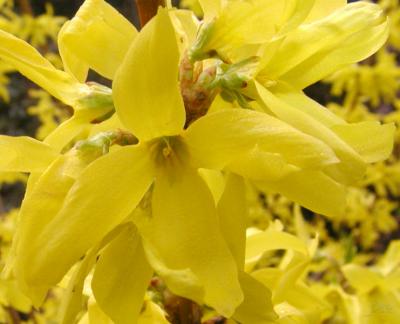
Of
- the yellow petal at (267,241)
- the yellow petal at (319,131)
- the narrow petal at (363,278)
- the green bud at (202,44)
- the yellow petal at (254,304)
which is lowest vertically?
the narrow petal at (363,278)

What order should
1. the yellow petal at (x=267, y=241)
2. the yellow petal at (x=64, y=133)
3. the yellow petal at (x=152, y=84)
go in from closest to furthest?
the yellow petal at (x=152, y=84)
the yellow petal at (x=64, y=133)
the yellow petal at (x=267, y=241)

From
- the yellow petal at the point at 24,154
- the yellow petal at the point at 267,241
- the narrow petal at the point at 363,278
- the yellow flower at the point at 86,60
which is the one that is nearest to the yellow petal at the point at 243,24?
the yellow flower at the point at 86,60

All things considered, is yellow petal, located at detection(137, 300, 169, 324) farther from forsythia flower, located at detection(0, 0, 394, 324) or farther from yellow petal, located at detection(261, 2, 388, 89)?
yellow petal, located at detection(261, 2, 388, 89)

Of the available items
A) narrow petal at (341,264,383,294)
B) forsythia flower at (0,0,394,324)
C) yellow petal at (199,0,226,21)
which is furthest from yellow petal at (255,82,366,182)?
narrow petal at (341,264,383,294)

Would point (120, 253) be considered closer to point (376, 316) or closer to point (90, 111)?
point (90, 111)

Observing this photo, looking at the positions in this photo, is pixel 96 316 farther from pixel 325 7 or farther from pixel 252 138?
pixel 325 7

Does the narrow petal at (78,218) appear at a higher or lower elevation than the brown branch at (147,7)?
lower

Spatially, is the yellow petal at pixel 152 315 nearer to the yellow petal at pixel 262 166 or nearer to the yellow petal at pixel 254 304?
the yellow petal at pixel 254 304

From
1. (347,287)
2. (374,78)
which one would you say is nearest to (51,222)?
(347,287)
